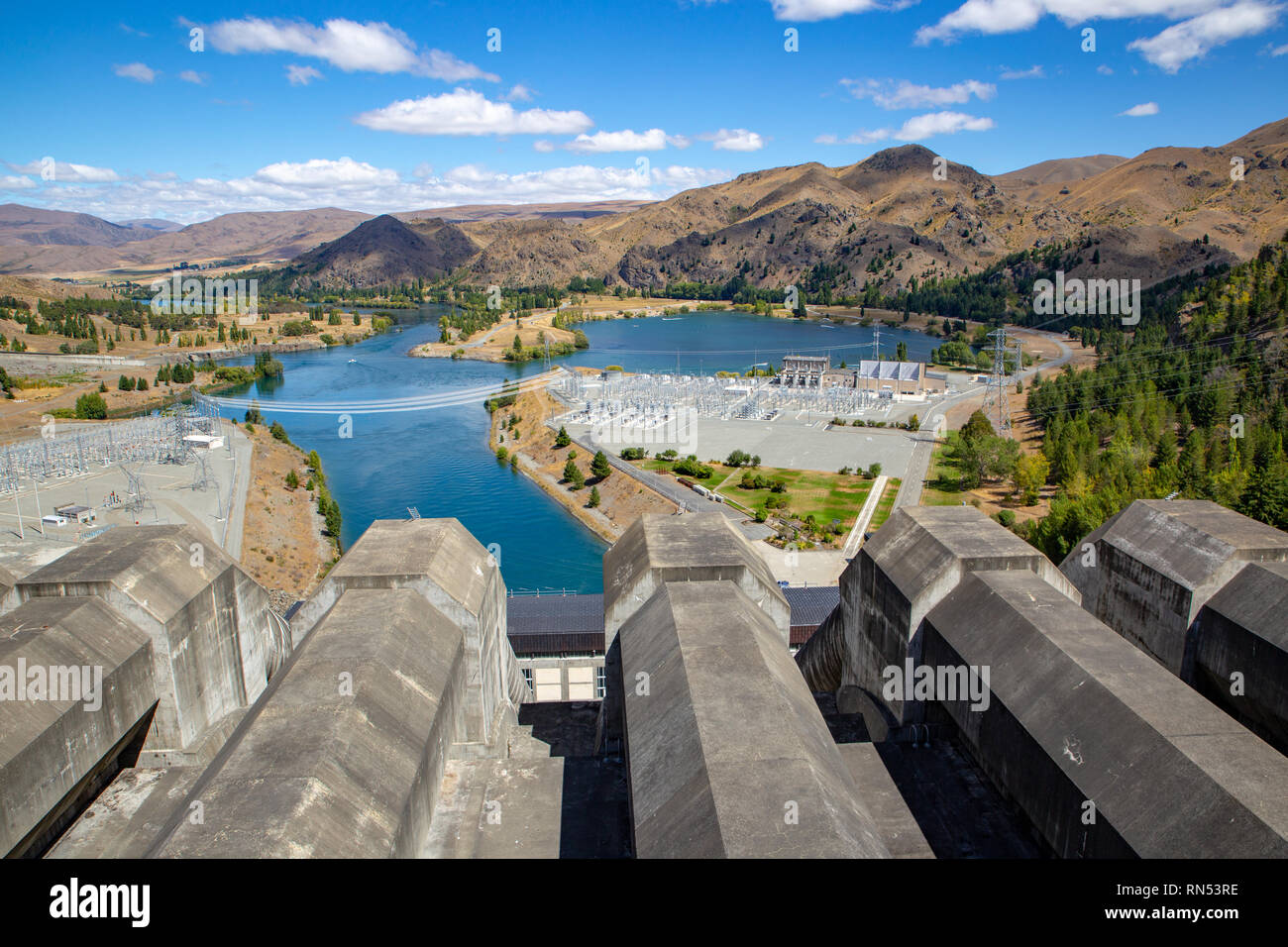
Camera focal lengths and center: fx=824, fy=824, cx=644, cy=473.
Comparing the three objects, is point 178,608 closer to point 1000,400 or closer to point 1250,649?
point 1250,649

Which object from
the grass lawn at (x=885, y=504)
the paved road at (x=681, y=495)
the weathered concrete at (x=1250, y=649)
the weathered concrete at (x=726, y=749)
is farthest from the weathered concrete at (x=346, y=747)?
the grass lawn at (x=885, y=504)

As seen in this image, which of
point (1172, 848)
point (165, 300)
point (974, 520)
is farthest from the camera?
point (165, 300)

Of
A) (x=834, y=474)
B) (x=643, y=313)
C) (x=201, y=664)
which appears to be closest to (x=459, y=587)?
(x=201, y=664)

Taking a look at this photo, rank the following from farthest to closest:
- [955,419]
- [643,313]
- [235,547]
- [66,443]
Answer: [643,313], [955,419], [66,443], [235,547]

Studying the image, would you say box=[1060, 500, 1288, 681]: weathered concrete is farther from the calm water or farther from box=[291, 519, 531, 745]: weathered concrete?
the calm water

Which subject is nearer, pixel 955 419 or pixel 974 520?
pixel 974 520

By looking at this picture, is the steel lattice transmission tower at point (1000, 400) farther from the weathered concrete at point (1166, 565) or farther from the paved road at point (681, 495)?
the weathered concrete at point (1166, 565)
